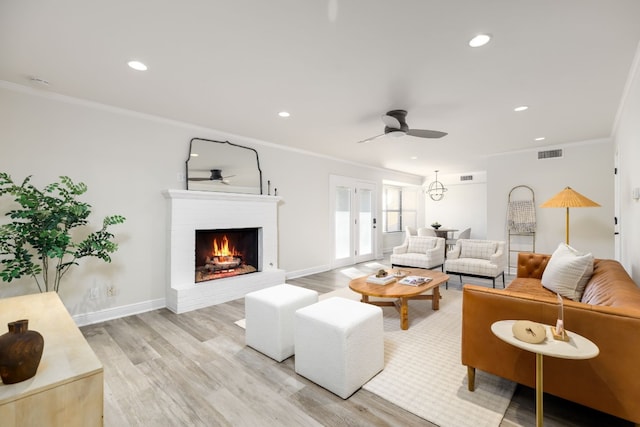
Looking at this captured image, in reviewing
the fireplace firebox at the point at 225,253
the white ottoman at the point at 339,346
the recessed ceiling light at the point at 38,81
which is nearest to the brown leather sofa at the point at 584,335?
the white ottoman at the point at 339,346

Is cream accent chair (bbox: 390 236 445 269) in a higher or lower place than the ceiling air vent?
lower

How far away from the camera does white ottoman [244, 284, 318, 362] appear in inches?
96.2

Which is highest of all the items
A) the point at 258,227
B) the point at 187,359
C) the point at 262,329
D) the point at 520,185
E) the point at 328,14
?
the point at 328,14

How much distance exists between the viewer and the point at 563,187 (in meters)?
5.30

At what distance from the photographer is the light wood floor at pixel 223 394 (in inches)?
69.0

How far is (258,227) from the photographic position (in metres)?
4.71

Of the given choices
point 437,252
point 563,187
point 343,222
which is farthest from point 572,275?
point 343,222

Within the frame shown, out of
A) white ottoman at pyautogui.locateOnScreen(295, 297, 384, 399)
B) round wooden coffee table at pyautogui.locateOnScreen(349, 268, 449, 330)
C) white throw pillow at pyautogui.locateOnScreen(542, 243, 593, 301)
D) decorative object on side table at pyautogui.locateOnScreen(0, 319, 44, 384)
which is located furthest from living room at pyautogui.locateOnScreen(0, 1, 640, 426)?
white ottoman at pyautogui.locateOnScreen(295, 297, 384, 399)

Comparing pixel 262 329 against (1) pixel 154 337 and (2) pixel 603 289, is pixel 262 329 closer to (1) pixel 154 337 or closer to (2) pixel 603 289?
(1) pixel 154 337

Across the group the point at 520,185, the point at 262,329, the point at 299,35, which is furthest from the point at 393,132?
the point at 520,185

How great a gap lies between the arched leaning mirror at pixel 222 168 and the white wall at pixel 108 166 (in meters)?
0.13

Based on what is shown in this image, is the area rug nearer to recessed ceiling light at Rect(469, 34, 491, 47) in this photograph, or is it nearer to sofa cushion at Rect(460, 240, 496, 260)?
sofa cushion at Rect(460, 240, 496, 260)

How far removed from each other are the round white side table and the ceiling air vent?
5149 millimetres

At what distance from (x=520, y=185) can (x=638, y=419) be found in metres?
5.15
